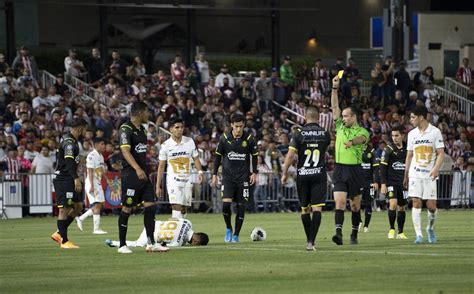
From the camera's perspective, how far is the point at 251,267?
16.5 m

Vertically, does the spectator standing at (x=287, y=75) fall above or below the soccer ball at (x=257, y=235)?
above

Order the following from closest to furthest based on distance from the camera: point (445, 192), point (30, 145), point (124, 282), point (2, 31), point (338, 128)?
point (124, 282)
point (338, 128)
point (30, 145)
point (445, 192)
point (2, 31)

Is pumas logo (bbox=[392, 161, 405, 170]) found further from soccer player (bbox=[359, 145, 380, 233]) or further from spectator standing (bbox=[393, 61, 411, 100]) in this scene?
spectator standing (bbox=[393, 61, 411, 100])

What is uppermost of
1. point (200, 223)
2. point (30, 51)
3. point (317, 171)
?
point (30, 51)

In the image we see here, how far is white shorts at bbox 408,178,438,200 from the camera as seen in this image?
67.7 ft

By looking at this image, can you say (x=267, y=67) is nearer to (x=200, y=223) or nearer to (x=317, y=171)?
(x=200, y=223)

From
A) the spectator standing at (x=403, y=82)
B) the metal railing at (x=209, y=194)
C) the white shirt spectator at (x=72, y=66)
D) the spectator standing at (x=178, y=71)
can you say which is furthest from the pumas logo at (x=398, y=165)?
the spectator standing at (x=403, y=82)

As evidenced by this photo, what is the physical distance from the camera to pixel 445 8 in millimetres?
55625

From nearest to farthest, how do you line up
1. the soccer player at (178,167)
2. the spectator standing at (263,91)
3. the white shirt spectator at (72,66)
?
1. the soccer player at (178,167)
2. the white shirt spectator at (72,66)
3. the spectator standing at (263,91)

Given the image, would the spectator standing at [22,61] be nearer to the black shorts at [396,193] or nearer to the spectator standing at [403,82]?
the spectator standing at [403,82]

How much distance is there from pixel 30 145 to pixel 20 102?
1697mm

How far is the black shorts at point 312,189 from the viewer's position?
19.2 m

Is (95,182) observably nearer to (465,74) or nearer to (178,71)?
(178,71)

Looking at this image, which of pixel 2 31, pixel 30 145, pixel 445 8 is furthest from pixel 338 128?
pixel 445 8
